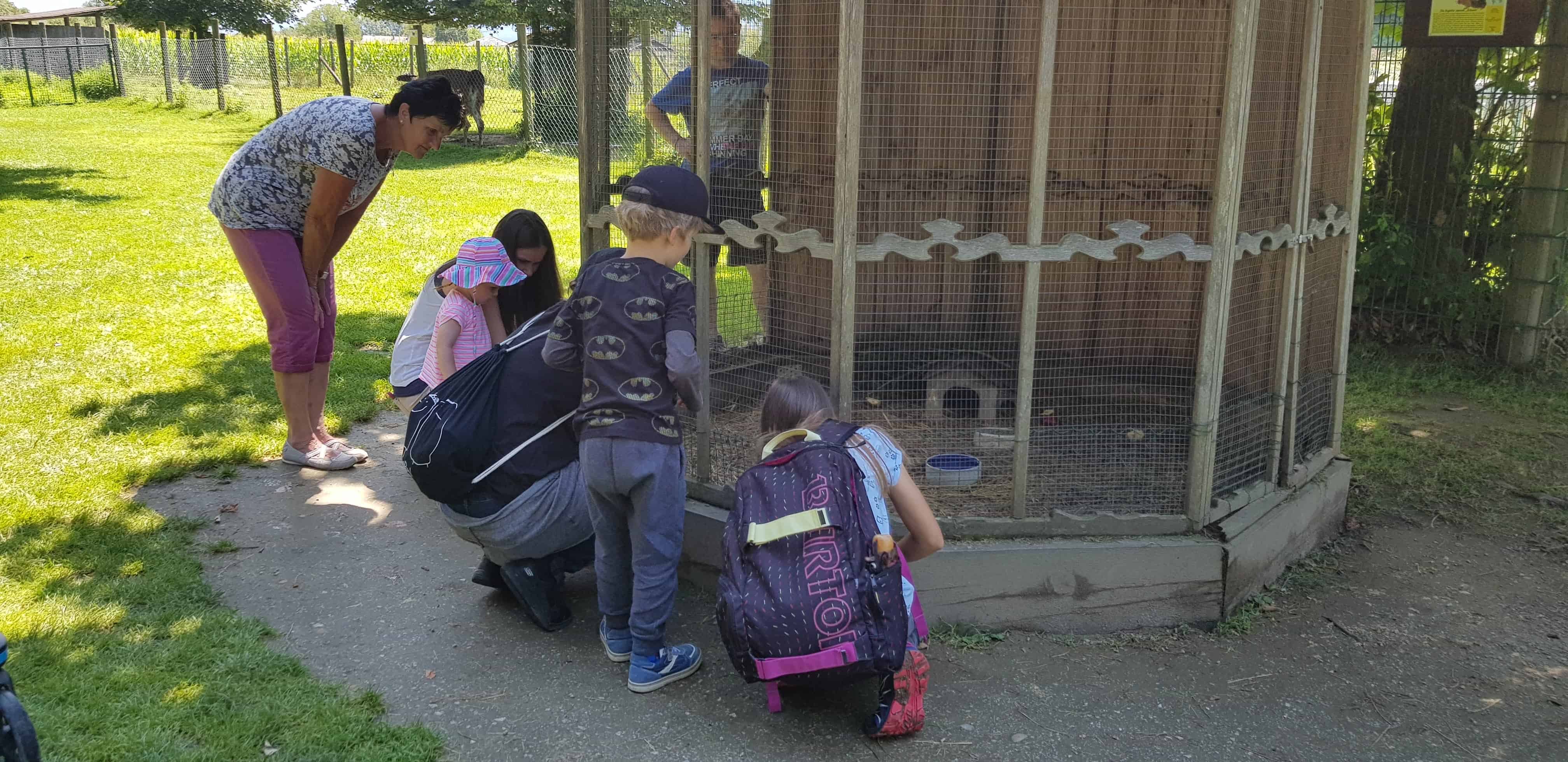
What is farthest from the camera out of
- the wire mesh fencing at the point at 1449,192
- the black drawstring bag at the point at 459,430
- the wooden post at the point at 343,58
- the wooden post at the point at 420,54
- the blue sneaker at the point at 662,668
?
the wooden post at the point at 343,58

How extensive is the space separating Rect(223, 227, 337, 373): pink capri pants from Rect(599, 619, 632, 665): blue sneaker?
222cm

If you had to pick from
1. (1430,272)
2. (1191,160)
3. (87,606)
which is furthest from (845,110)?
(1430,272)

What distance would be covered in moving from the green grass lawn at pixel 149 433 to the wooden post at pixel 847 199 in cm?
64

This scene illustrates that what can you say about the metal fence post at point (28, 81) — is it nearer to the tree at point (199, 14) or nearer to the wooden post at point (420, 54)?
the tree at point (199, 14)

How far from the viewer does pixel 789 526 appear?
306 centimetres

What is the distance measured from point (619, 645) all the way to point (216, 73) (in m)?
25.9

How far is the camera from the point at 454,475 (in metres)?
3.60

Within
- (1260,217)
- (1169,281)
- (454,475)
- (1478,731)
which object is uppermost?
(1260,217)

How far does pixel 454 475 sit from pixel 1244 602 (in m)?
2.77

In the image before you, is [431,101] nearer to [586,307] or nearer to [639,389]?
[586,307]

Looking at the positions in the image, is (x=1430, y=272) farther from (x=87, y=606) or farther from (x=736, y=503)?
(x=87, y=606)

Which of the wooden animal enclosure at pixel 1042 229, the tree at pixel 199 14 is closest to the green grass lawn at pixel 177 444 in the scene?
the wooden animal enclosure at pixel 1042 229

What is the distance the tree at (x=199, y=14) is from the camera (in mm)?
32156

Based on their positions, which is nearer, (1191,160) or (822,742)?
(822,742)
